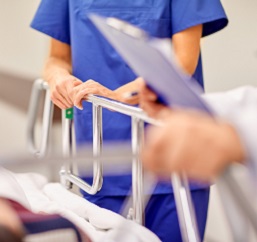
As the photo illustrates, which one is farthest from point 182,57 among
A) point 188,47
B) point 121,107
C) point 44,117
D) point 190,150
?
point 190,150

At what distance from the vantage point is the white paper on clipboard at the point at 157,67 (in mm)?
517

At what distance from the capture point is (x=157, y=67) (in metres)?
0.54

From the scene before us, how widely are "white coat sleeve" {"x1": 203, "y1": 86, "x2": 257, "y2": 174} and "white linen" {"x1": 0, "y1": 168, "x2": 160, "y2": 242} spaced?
28 cm

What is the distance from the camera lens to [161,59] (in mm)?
526

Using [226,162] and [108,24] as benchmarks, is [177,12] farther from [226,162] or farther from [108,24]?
[226,162]

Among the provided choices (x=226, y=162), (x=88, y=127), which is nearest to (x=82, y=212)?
(x=88, y=127)

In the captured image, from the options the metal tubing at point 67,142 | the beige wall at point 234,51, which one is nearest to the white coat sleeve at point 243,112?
the metal tubing at point 67,142

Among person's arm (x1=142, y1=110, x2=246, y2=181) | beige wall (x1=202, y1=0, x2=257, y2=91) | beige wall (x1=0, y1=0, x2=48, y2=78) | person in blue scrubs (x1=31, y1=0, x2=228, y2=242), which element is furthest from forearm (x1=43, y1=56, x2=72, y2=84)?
beige wall (x1=0, y1=0, x2=48, y2=78)

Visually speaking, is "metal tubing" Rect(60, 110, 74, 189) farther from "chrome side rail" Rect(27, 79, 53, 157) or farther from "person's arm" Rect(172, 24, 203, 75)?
"person's arm" Rect(172, 24, 203, 75)

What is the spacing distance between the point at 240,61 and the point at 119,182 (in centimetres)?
111

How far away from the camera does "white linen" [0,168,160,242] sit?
90 cm

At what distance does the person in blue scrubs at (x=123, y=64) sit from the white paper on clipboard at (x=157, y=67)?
0.54 m

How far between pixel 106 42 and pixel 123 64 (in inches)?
3.1

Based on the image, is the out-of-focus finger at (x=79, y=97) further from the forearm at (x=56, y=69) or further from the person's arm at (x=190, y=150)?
the person's arm at (x=190, y=150)
